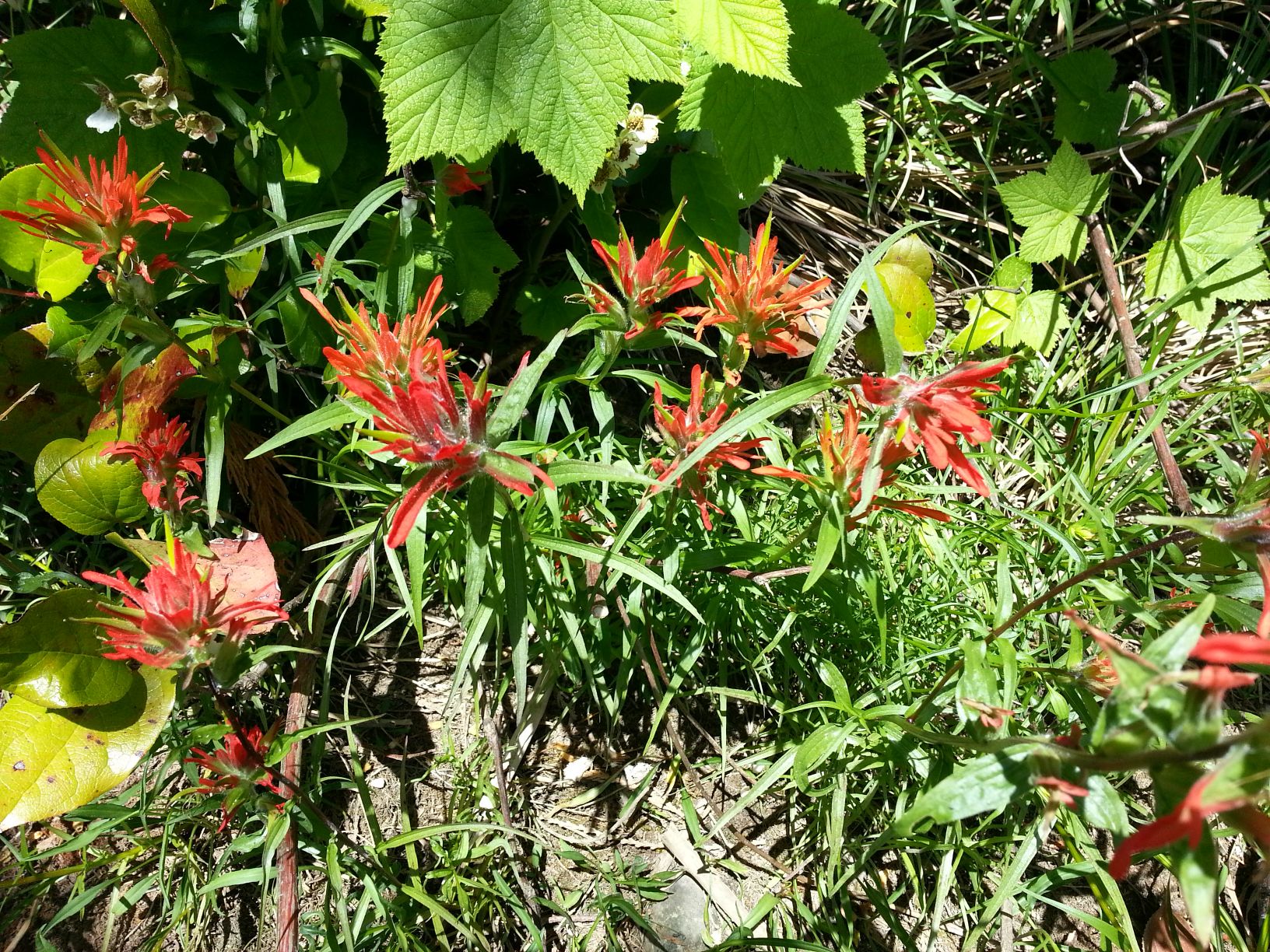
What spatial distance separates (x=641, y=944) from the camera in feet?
4.50

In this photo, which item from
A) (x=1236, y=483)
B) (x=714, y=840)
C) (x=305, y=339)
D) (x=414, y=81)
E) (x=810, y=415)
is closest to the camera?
(x=1236, y=483)

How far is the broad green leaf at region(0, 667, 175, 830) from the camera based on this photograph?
121 centimetres

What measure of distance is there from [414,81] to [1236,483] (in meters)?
1.20

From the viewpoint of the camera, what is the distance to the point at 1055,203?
71.1 inches

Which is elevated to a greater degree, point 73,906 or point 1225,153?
point 1225,153

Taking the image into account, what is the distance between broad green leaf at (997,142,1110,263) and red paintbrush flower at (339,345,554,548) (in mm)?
1461

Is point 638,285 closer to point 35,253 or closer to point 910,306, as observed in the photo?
point 910,306

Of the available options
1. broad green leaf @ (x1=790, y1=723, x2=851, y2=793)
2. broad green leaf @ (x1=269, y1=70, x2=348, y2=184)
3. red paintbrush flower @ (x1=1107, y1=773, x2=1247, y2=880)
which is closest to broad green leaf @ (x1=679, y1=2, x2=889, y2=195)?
broad green leaf @ (x1=269, y1=70, x2=348, y2=184)

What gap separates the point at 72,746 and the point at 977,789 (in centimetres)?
130

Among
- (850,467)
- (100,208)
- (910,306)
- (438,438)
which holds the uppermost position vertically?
(100,208)

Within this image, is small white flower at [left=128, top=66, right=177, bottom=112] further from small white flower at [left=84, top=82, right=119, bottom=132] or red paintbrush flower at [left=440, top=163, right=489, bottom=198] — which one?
red paintbrush flower at [left=440, top=163, right=489, bottom=198]

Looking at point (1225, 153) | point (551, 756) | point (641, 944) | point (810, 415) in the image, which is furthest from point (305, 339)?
point (1225, 153)

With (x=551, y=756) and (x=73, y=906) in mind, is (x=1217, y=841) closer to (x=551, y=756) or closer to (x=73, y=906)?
(x=551, y=756)

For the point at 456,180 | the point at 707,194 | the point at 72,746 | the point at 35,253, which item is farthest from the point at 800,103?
the point at 72,746
